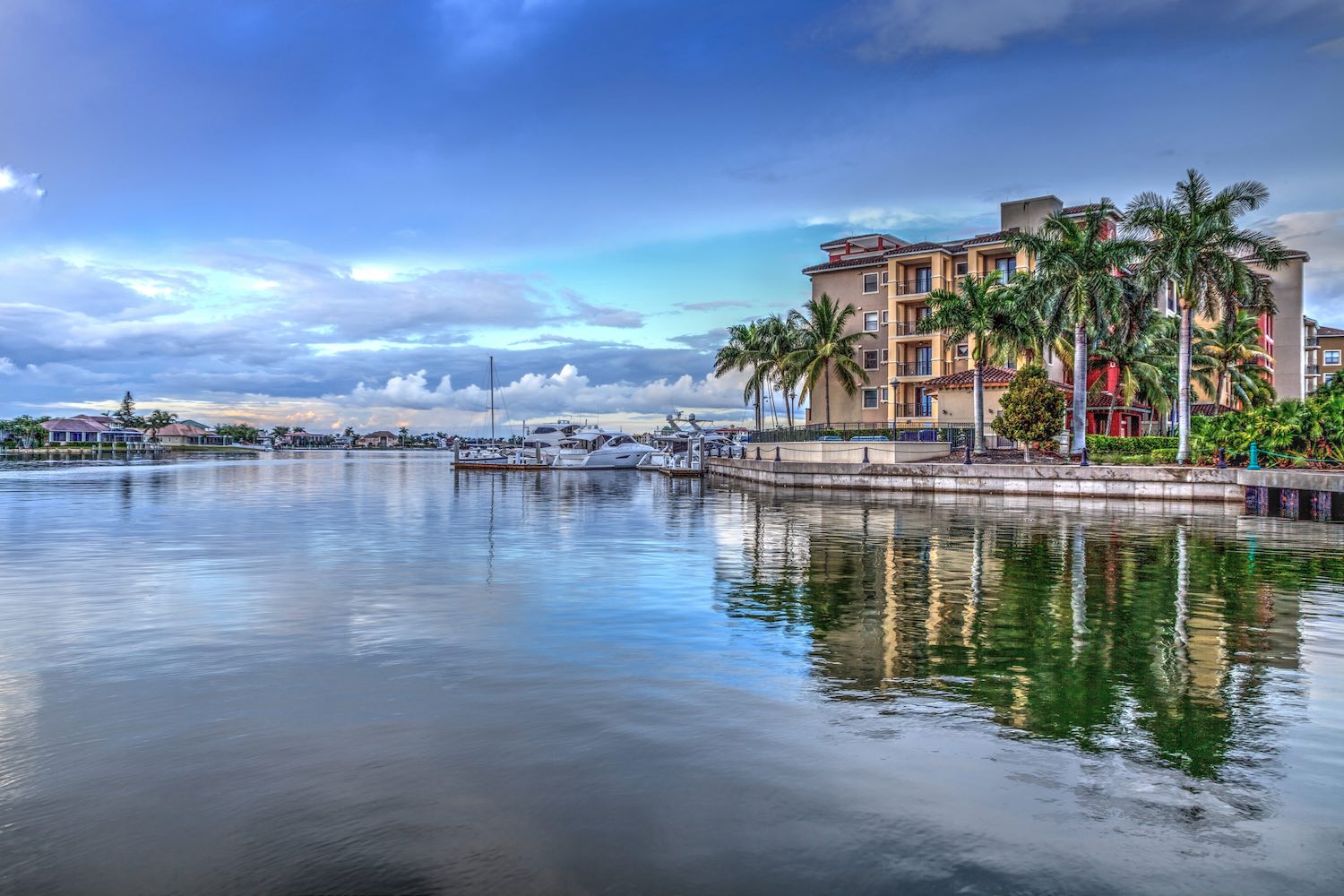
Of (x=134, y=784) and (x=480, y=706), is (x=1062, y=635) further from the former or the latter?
(x=134, y=784)

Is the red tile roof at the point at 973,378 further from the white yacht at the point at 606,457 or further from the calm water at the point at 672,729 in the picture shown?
the calm water at the point at 672,729

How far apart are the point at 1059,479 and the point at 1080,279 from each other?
1035 cm

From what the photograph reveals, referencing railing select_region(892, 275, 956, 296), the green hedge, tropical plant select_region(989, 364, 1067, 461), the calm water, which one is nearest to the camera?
the calm water

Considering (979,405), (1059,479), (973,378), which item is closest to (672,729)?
(1059,479)

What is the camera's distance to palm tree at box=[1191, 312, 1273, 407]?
63.2 metres

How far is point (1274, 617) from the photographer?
41.5 ft

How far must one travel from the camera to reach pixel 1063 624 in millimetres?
12062

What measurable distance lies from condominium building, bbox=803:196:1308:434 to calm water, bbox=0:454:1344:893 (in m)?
42.6

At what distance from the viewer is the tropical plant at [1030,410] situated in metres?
45.4

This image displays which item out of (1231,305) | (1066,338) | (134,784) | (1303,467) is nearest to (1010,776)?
(134,784)

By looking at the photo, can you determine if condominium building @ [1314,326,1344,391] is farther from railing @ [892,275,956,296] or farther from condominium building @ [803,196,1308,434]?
railing @ [892,275,956,296]

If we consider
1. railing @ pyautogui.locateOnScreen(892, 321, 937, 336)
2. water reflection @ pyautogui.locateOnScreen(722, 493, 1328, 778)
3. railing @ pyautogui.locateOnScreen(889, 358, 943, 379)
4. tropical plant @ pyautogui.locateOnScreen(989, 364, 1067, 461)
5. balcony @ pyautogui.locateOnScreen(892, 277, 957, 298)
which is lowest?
water reflection @ pyautogui.locateOnScreen(722, 493, 1328, 778)

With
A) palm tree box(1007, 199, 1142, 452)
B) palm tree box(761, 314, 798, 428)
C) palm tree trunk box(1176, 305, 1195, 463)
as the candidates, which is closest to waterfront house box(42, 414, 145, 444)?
palm tree box(761, 314, 798, 428)

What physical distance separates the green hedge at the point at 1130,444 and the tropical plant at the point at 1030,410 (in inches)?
82.1
